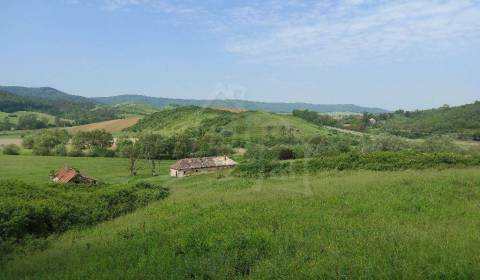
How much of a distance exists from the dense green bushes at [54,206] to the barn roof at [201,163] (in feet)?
96.2

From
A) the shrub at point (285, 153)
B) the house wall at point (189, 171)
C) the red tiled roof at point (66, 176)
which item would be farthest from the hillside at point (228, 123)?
the red tiled roof at point (66, 176)

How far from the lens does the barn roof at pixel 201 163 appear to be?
54875 mm

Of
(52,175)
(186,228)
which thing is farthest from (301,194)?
(52,175)

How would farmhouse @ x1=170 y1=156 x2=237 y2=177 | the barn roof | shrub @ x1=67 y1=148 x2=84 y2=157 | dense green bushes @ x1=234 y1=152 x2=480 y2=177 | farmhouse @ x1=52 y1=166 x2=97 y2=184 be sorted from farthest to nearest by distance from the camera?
shrub @ x1=67 y1=148 x2=84 y2=157 → the barn roof → farmhouse @ x1=170 y1=156 x2=237 y2=177 → farmhouse @ x1=52 y1=166 x2=97 y2=184 → dense green bushes @ x1=234 y1=152 x2=480 y2=177

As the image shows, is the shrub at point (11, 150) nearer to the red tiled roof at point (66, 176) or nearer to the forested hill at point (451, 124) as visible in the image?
the red tiled roof at point (66, 176)

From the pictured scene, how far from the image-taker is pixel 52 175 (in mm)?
50406

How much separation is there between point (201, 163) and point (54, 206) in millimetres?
40274

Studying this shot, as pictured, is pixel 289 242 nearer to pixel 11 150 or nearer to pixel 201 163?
pixel 201 163

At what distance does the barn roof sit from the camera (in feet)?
180

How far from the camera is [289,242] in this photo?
396 inches

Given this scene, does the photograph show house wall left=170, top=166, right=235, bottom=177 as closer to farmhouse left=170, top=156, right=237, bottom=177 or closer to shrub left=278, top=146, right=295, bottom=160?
farmhouse left=170, top=156, right=237, bottom=177

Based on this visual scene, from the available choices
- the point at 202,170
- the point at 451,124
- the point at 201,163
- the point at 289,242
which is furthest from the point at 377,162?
the point at 451,124

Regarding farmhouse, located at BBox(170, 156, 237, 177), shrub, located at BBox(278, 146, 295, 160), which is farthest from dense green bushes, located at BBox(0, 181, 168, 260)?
shrub, located at BBox(278, 146, 295, 160)

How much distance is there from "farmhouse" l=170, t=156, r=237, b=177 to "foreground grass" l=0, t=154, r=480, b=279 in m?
37.1
